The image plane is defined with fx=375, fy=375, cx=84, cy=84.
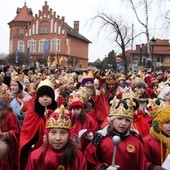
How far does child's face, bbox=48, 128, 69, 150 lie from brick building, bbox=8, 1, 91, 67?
82076mm

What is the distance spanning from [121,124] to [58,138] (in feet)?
2.74

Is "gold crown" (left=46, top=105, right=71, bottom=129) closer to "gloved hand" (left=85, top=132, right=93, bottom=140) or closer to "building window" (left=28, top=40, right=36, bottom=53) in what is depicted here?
"gloved hand" (left=85, top=132, right=93, bottom=140)

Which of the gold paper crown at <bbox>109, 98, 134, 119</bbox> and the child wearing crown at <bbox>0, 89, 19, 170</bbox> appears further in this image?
the child wearing crown at <bbox>0, 89, 19, 170</bbox>

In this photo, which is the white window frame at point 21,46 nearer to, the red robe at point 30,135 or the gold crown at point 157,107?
the red robe at point 30,135

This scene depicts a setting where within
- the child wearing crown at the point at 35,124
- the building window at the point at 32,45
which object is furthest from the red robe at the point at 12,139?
the building window at the point at 32,45

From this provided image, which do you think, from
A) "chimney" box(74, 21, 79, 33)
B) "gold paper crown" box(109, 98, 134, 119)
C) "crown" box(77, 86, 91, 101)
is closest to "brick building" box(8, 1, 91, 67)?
"chimney" box(74, 21, 79, 33)

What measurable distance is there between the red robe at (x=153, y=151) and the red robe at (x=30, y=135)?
1.80 m

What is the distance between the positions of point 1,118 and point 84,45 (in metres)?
99.7

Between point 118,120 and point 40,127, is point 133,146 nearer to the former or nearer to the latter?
point 118,120

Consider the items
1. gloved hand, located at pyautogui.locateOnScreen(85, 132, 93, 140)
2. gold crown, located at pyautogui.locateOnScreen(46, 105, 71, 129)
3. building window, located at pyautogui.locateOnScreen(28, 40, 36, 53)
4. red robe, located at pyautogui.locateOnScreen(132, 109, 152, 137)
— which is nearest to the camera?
gold crown, located at pyautogui.locateOnScreen(46, 105, 71, 129)

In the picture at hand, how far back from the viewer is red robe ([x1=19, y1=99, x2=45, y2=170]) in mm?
5801

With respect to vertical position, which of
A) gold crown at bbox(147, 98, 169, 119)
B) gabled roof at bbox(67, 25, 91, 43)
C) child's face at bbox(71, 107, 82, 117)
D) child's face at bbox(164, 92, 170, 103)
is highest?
gabled roof at bbox(67, 25, 91, 43)

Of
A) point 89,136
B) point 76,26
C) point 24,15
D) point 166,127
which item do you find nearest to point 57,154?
point 89,136

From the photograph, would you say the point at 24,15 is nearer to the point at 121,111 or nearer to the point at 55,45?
the point at 55,45
